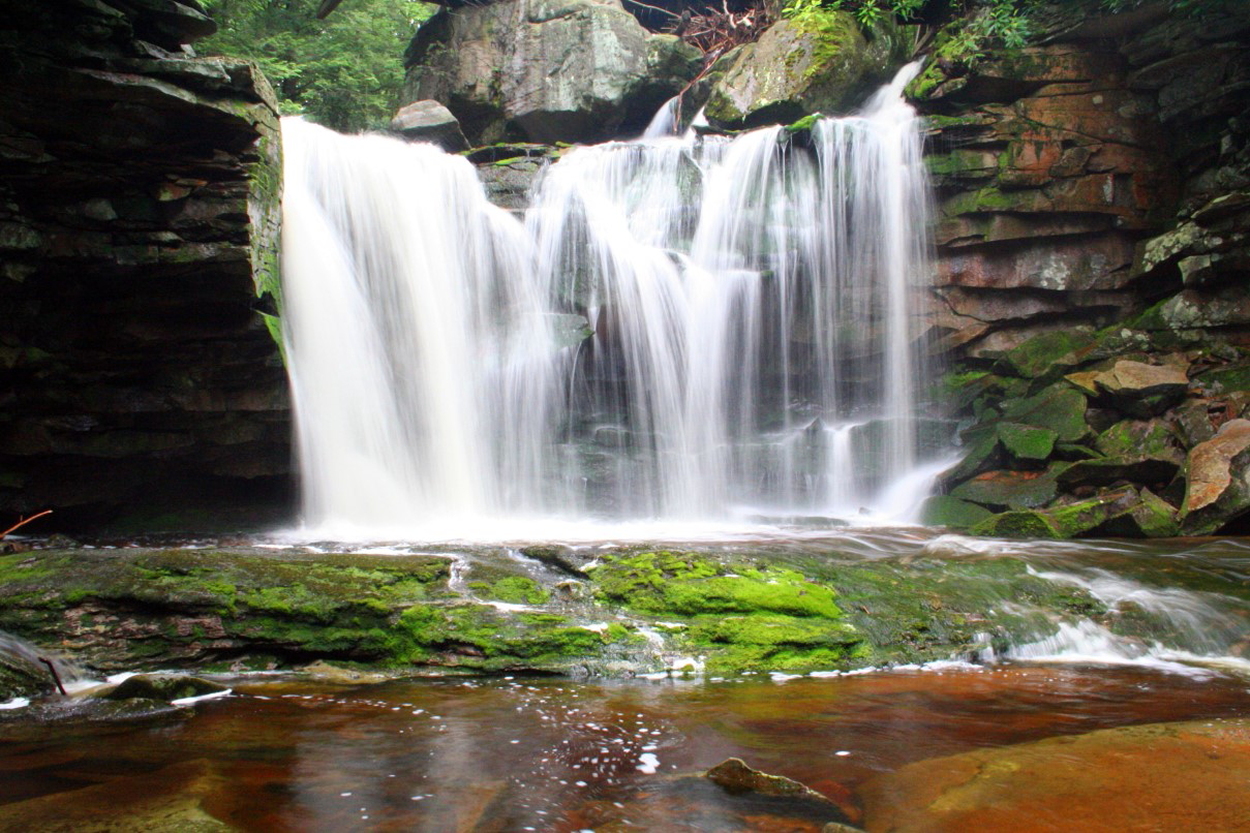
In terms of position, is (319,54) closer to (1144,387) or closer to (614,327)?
(614,327)

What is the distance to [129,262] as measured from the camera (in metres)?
7.45

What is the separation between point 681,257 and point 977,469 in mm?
4962

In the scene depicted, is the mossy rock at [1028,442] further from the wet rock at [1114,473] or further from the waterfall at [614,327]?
the waterfall at [614,327]

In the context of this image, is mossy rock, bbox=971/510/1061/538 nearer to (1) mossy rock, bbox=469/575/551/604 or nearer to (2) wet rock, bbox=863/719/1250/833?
(2) wet rock, bbox=863/719/1250/833

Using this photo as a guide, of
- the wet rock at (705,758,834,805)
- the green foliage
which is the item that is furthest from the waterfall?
the wet rock at (705,758,834,805)

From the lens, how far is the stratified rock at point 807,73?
13.0 m

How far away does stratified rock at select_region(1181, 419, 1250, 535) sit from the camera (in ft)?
26.4

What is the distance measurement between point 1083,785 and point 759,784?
3.78 ft

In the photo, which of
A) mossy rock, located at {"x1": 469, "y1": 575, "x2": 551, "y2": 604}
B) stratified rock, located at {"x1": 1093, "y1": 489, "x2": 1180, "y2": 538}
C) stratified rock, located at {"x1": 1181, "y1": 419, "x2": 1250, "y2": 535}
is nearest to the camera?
mossy rock, located at {"x1": 469, "y1": 575, "x2": 551, "y2": 604}

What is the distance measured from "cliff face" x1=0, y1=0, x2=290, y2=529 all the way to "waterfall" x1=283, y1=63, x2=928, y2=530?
85 cm

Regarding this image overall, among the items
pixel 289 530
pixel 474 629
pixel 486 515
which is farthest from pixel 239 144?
pixel 474 629

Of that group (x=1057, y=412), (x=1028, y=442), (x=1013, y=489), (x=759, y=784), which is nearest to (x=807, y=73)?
(x=1057, y=412)

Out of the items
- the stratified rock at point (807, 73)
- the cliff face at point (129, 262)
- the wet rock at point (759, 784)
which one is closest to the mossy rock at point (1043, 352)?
the stratified rock at point (807, 73)

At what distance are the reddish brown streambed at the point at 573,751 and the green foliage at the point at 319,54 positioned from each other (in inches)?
549
